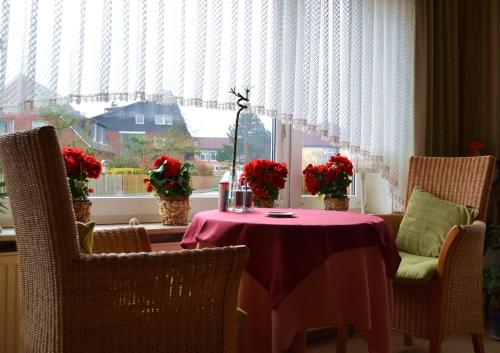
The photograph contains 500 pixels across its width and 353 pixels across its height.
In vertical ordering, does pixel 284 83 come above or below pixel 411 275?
above

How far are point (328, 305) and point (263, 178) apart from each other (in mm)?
1118

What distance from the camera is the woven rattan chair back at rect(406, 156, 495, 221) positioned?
9.71ft

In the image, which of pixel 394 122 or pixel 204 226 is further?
pixel 394 122

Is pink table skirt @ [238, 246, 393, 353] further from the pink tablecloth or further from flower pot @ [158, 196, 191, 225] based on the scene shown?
flower pot @ [158, 196, 191, 225]

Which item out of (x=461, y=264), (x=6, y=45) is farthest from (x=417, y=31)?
(x=6, y=45)

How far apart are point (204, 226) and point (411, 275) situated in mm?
1071

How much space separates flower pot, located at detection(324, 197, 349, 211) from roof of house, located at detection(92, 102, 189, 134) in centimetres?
94

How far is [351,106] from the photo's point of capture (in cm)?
343

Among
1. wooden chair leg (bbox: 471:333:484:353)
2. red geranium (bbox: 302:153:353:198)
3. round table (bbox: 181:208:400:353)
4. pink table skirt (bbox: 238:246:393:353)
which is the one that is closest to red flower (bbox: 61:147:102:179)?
round table (bbox: 181:208:400:353)

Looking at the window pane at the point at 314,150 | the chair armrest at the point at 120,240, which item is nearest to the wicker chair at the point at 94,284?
the chair armrest at the point at 120,240

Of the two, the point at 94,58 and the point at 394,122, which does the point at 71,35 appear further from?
the point at 394,122

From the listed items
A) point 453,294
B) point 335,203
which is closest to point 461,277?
point 453,294

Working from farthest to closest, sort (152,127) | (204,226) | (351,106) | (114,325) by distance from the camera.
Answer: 1. (351,106)
2. (152,127)
3. (204,226)
4. (114,325)

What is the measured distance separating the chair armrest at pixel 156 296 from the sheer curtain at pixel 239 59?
1.18m
